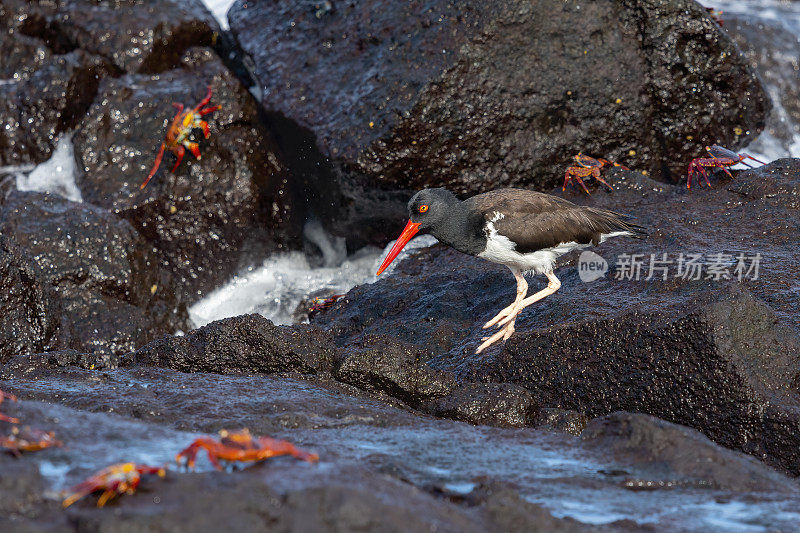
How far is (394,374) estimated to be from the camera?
169 inches

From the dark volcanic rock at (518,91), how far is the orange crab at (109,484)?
5.17 metres

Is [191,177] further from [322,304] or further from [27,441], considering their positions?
[27,441]

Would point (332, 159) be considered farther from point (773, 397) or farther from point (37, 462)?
point (37, 462)

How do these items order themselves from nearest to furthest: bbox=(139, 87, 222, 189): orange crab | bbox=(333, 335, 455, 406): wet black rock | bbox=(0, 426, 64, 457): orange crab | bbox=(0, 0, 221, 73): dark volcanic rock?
bbox=(0, 426, 64, 457): orange crab < bbox=(333, 335, 455, 406): wet black rock < bbox=(139, 87, 222, 189): orange crab < bbox=(0, 0, 221, 73): dark volcanic rock

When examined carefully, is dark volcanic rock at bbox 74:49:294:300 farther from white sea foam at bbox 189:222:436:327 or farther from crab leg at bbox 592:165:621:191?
crab leg at bbox 592:165:621:191

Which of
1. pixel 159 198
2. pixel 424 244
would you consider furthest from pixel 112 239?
pixel 424 244

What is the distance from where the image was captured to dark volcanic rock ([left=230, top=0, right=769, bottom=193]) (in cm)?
713

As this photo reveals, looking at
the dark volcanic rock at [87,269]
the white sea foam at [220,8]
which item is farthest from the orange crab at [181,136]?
the white sea foam at [220,8]

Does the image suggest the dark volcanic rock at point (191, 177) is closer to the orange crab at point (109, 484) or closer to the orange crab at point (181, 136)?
the orange crab at point (181, 136)

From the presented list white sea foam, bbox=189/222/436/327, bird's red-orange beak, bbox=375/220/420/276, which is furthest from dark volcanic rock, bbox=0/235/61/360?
bird's red-orange beak, bbox=375/220/420/276

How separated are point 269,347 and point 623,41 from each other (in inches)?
199

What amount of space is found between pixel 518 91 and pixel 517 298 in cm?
280

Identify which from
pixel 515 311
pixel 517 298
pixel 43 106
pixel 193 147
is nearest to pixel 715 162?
pixel 517 298

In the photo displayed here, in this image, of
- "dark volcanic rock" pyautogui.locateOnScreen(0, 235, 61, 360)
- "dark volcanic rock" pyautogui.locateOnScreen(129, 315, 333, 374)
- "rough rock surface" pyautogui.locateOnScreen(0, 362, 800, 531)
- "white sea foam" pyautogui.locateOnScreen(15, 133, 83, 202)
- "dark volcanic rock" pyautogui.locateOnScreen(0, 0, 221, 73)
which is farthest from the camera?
"dark volcanic rock" pyautogui.locateOnScreen(0, 0, 221, 73)
